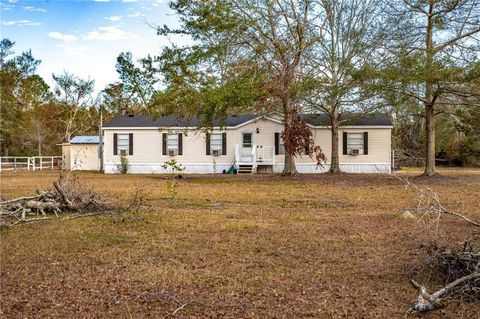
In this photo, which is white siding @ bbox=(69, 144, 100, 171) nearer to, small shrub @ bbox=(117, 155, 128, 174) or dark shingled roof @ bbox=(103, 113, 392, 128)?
dark shingled roof @ bbox=(103, 113, 392, 128)

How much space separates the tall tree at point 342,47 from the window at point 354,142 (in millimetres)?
4128

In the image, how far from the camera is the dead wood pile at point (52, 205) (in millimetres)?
8784

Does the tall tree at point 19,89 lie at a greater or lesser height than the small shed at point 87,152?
greater

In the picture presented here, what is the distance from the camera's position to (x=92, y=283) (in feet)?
16.2

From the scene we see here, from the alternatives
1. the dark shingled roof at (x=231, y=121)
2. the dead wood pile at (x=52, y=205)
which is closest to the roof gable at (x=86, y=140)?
the dark shingled roof at (x=231, y=121)

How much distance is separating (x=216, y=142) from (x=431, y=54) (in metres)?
13.1

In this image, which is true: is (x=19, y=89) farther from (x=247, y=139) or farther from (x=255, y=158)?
(x=255, y=158)

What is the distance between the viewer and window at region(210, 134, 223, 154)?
90.5ft

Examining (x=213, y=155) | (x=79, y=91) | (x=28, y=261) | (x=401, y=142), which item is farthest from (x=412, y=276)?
(x=79, y=91)

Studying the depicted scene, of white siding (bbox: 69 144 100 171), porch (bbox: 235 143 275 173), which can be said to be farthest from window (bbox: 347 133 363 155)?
white siding (bbox: 69 144 100 171)

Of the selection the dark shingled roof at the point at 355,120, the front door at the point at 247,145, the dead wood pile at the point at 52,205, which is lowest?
the dead wood pile at the point at 52,205

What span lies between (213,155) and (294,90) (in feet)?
29.6

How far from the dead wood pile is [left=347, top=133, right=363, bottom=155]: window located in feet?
62.2

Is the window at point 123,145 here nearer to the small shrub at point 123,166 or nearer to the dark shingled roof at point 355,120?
the small shrub at point 123,166
